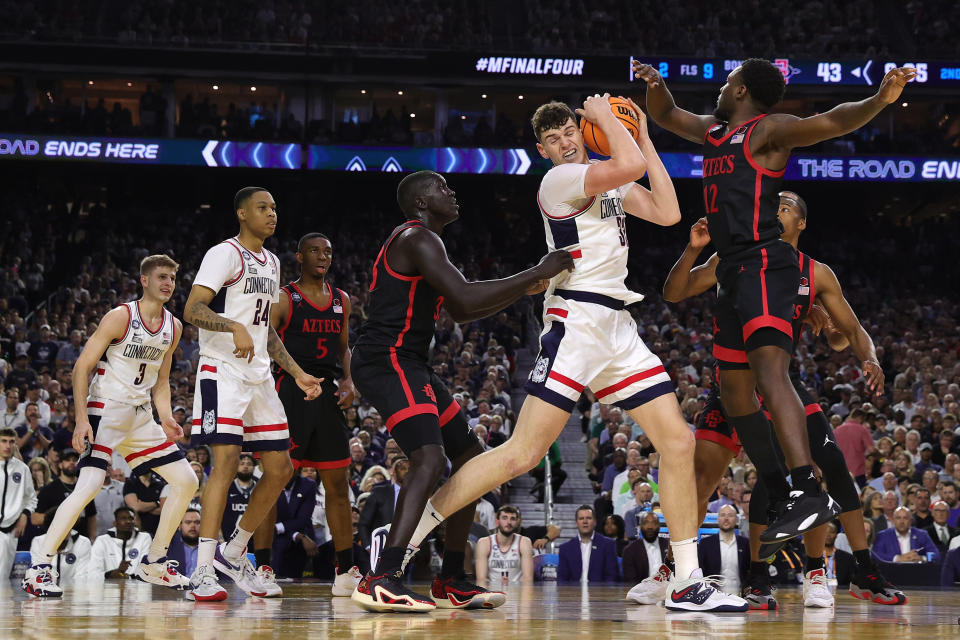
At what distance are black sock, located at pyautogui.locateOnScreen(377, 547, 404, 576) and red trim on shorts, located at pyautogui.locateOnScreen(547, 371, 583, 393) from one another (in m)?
1.05

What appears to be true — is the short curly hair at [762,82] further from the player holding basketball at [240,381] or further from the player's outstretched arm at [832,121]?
the player holding basketball at [240,381]

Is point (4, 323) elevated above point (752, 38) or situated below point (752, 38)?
below

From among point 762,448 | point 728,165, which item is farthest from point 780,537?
point 728,165

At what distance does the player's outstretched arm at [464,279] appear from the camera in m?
Answer: 4.88

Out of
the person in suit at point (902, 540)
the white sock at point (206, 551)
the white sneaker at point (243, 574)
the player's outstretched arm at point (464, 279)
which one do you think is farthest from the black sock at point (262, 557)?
the person in suit at point (902, 540)

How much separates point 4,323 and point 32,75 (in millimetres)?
12063

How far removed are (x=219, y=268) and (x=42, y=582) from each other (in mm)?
2178

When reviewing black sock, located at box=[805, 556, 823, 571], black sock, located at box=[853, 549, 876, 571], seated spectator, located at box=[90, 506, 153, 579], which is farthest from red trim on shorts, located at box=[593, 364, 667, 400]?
seated spectator, located at box=[90, 506, 153, 579]

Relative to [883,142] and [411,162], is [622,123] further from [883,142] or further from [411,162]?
[883,142]

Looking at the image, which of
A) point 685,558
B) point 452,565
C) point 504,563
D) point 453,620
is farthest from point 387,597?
point 504,563

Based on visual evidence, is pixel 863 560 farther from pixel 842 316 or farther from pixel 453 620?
pixel 453 620

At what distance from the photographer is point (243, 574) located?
664 cm

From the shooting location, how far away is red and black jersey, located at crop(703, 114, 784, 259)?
488cm

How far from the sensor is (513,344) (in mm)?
21203
